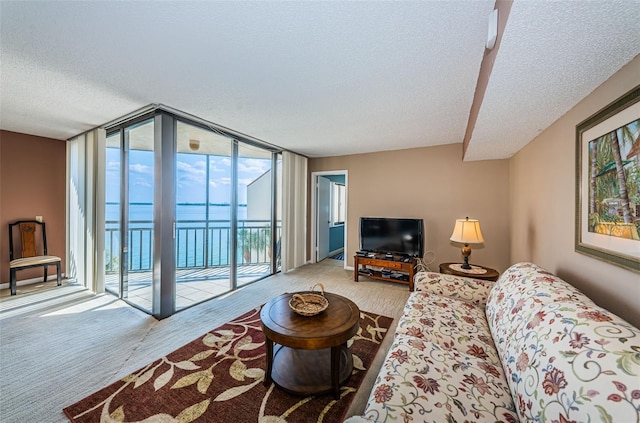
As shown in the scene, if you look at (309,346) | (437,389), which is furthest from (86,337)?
(437,389)

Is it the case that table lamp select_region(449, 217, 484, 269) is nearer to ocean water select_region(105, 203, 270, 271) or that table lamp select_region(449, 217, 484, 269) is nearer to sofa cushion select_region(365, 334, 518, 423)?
sofa cushion select_region(365, 334, 518, 423)

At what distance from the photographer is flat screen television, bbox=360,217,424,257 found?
12.4 ft

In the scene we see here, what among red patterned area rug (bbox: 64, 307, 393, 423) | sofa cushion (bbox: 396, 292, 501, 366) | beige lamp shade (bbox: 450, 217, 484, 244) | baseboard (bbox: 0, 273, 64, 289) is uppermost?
beige lamp shade (bbox: 450, 217, 484, 244)

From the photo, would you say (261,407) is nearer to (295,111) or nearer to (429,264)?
(295,111)

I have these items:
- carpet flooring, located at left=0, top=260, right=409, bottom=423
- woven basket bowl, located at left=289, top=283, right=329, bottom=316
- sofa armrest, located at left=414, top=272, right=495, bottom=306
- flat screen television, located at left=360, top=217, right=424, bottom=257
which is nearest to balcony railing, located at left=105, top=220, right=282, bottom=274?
carpet flooring, located at left=0, top=260, right=409, bottom=423

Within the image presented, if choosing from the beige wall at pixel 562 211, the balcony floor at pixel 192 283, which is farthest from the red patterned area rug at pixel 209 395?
the beige wall at pixel 562 211

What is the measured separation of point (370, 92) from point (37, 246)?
5.33 m

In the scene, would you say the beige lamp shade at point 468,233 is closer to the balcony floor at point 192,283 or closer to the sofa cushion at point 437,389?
the sofa cushion at point 437,389

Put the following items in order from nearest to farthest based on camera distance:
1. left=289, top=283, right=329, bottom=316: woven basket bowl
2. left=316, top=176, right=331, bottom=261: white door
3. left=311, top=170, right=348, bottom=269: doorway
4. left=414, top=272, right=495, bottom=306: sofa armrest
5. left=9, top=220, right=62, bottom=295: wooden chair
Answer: left=289, top=283, right=329, bottom=316: woven basket bowl → left=414, top=272, right=495, bottom=306: sofa armrest → left=9, top=220, right=62, bottom=295: wooden chair → left=311, top=170, right=348, bottom=269: doorway → left=316, top=176, right=331, bottom=261: white door

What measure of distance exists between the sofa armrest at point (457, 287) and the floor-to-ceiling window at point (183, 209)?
259 cm

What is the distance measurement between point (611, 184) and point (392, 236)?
2751 millimetres

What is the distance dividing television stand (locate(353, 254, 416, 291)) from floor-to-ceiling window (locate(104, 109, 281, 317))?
5.21 ft

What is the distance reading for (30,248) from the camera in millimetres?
3547

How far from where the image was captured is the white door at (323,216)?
17.7 feet
